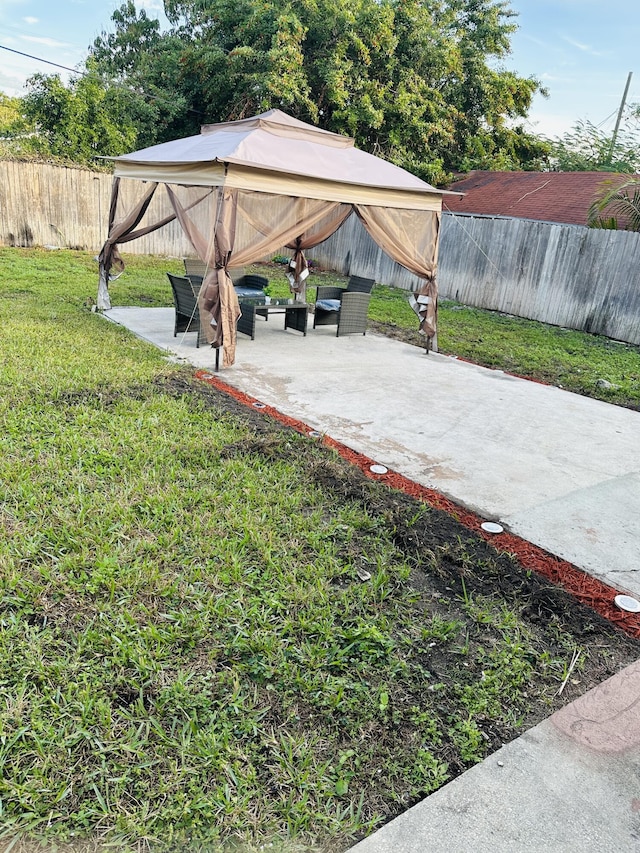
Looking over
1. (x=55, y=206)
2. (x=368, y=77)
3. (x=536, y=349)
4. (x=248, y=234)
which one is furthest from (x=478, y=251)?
(x=55, y=206)

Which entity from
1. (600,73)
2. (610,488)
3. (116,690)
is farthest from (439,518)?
(600,73)

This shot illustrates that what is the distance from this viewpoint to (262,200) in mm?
6906

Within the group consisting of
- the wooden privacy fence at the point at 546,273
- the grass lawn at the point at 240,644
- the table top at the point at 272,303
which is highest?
the wooden privacy fence at the point at 546,273

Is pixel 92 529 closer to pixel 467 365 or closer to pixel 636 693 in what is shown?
pixel 636 693

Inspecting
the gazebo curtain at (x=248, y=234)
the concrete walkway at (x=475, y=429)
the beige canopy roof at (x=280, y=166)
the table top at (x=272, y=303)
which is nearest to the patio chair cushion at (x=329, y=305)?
the table top at (x=272, y=303)

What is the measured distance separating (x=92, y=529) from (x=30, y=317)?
5046 millimetres

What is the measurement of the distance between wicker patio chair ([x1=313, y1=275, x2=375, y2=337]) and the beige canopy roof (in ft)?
4.89

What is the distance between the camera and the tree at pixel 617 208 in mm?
10336

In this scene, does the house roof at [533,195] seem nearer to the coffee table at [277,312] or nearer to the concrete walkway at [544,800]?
the coffee table at [277,312]

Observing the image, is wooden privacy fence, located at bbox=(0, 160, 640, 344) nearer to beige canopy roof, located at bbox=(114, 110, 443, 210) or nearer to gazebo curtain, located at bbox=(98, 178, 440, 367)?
gazebo curtain, located at bbox=(98, 178, 440, 367)

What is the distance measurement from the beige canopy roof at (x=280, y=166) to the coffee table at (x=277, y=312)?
5.86 feet

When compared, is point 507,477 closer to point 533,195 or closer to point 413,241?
point 413,241

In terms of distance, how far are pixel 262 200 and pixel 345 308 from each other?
1.95 metres

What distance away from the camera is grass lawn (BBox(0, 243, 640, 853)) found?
1782mm
